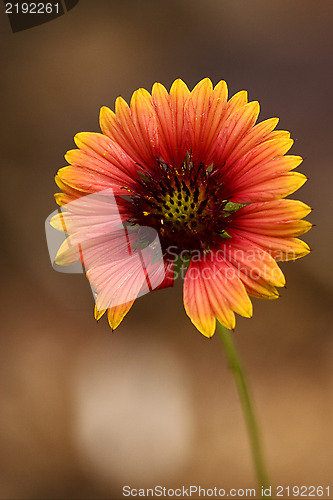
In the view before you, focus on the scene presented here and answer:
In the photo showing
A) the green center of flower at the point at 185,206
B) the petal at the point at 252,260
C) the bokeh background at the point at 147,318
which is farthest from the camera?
the bokeh background at the point at 147,318

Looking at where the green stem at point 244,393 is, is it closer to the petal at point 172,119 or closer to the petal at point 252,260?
the petal at point 252,260

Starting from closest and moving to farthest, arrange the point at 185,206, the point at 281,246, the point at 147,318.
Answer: the point at 281,246, the point at 185,206, the point at 147,318

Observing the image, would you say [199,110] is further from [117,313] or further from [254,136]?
[117,313]

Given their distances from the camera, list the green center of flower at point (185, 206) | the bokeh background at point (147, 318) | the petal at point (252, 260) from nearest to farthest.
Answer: the petal at point (252, 260) < the green center of flower at point (185, 206) < the bokeh background at point (147, 318)

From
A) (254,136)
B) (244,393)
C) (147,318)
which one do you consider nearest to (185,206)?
(254,136)

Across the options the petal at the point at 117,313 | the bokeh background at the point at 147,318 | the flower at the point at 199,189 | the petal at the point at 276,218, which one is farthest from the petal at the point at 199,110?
the bokeh background at the point at 147,318

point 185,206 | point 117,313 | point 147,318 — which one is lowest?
point 147,318

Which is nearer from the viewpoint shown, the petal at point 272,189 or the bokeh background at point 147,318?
the petal at point 272,189
